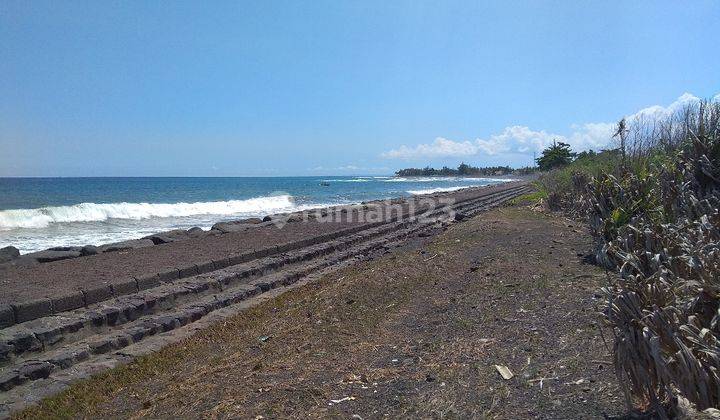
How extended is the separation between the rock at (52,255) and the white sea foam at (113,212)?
30.4 feet

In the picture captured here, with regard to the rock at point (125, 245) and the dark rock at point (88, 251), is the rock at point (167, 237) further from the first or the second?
the dark rock at point (88, 251)

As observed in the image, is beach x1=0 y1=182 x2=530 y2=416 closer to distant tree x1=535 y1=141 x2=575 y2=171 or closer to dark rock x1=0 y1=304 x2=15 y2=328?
dark rock x1=0 y1=304 x2=15 y2=328

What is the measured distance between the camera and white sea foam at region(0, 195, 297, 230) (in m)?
17.8

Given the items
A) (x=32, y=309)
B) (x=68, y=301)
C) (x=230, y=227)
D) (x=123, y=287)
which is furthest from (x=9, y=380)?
(x=230, y=227)

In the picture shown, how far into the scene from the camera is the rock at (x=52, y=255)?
9.18m

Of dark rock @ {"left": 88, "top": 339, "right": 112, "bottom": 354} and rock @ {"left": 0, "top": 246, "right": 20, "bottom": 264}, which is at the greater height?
rock @ {"left": 0, "top": 246, "right": 20, "bottom": 264}

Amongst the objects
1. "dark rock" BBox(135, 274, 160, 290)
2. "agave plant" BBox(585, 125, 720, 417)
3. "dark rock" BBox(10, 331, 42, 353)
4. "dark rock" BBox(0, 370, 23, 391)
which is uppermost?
"agave plant" BBox(585, 125, 720, 417)

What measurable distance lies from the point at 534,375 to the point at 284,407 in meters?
1.67

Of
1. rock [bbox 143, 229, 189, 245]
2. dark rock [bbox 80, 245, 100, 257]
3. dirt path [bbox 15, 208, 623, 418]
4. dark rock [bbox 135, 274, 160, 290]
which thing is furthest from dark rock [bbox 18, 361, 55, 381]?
rock [bbox 143, 229, 189, 245]

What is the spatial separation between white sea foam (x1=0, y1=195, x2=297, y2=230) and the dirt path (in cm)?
1497

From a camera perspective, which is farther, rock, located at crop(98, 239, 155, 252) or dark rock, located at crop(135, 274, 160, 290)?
rock, located at crop(98, 239, 155, 252)

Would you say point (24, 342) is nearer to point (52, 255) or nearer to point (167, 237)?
point (52, 255)

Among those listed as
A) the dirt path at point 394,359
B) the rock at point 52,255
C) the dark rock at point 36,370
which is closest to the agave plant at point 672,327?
the dirt path at point 394,359

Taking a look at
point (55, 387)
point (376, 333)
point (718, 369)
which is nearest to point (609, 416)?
point (718, 369)
